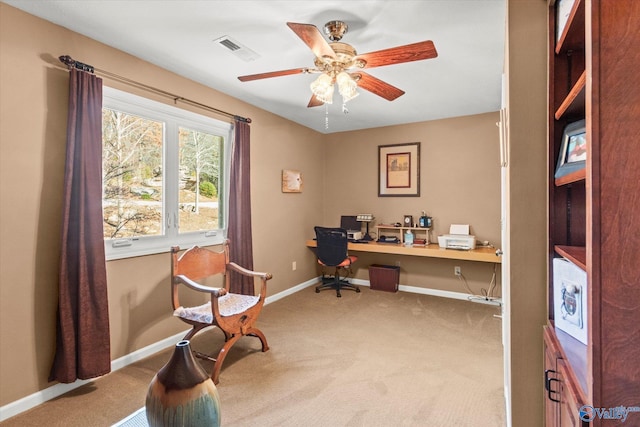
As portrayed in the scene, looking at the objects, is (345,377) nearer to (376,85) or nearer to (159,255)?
(159,255)

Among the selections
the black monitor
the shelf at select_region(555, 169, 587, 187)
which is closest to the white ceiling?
the shelf at select_region(555, 169, 587, 187)

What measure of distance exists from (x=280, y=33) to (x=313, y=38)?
0.59 meters

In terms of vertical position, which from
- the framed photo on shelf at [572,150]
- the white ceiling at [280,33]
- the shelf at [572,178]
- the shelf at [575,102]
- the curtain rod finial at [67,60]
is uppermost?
the white ceiling at [280,33]

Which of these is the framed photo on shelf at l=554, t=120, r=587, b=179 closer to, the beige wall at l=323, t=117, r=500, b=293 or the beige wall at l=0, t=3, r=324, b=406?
the beige wall at l=0, t=3, r=324, b=406

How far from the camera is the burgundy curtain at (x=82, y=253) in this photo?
2018 mm

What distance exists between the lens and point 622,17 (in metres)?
0.72

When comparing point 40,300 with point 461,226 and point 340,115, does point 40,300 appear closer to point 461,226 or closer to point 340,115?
point 340,115

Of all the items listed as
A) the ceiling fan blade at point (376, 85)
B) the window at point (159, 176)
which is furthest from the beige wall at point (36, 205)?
the ceiling fan blade at point (376, 85)

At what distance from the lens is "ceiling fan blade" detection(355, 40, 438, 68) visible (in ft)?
5.59

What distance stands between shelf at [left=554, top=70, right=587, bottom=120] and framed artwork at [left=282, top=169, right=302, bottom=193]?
3.32 m

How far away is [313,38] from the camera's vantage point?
170cm

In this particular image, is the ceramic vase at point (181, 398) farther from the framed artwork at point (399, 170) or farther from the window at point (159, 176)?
the framed artwork at point (399, 170)

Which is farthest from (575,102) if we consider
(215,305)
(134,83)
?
(134,83)

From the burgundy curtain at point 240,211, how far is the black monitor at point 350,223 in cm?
183
